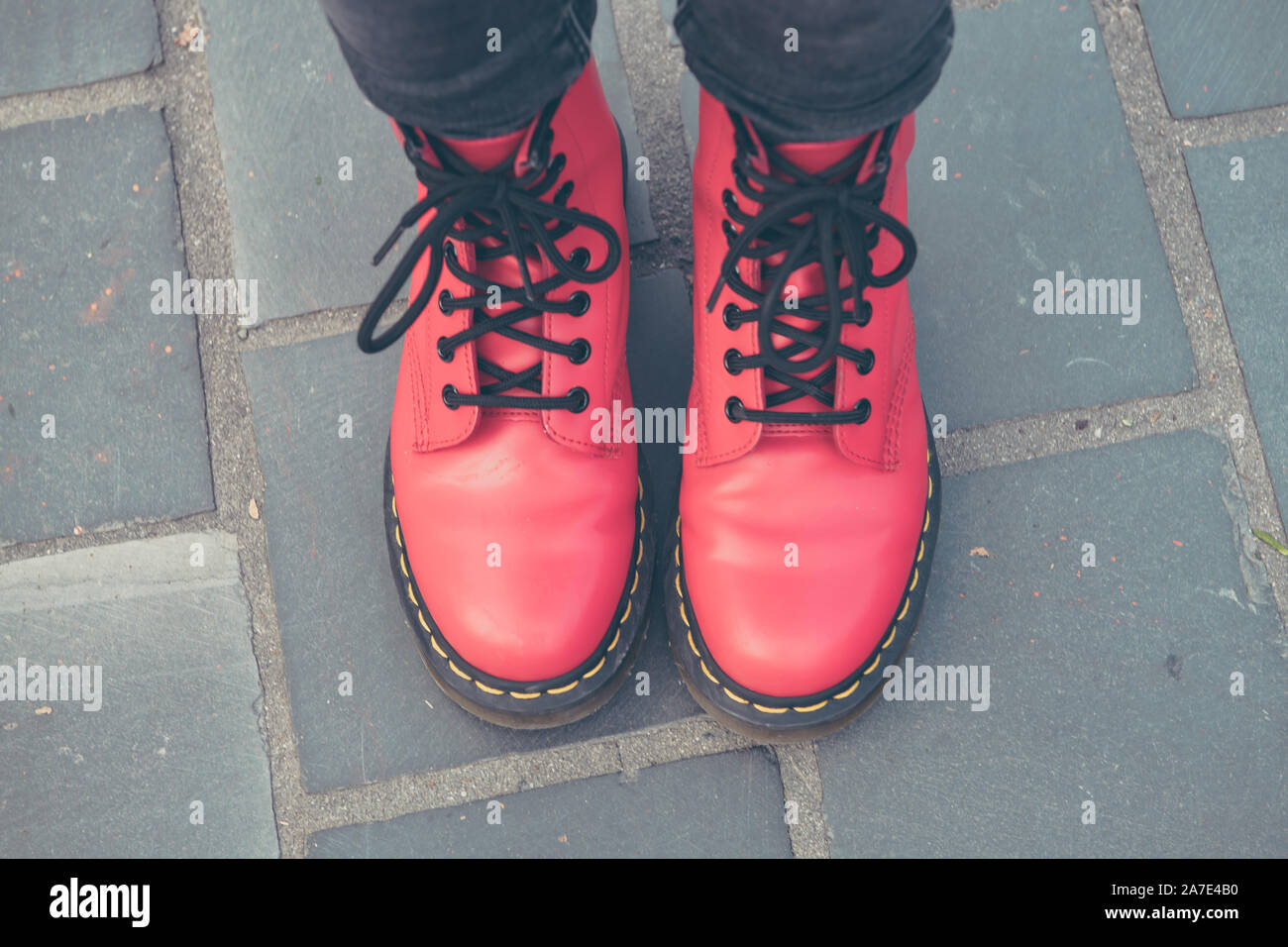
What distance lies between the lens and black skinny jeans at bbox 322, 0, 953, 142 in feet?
2.22

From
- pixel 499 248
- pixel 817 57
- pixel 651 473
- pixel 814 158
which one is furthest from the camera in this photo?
pixel 651 473

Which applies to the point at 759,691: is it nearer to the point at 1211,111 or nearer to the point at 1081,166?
the point at 1081,166

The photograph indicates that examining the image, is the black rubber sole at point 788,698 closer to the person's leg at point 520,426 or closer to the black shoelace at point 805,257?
the person's leg at point 520,426

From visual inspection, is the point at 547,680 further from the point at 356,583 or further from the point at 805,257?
the point at 805,257

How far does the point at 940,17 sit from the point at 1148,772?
0.93 metres

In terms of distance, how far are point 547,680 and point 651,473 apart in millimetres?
303

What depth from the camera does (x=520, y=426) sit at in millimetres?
1003

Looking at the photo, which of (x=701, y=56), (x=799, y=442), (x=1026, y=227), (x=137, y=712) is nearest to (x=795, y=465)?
(x=799, y=442)

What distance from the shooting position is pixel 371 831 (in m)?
1.15

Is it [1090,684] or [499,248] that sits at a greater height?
[499,248]

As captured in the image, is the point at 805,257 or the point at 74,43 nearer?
the point at 805,257

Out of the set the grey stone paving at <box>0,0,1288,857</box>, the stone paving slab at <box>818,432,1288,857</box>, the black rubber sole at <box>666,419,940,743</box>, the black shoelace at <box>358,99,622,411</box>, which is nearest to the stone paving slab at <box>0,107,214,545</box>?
the grey stone paving at <box>0,0,1288,857</box>

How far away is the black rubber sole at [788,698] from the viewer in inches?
41.2

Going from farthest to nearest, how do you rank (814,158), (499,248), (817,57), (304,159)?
(304,159), (499,248), (814,158), (817,57)
